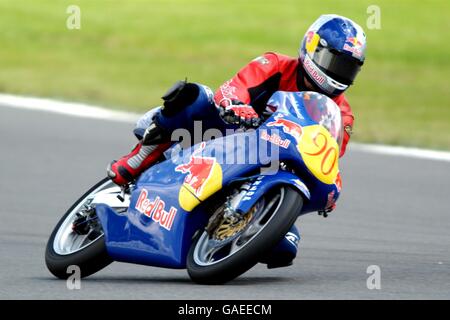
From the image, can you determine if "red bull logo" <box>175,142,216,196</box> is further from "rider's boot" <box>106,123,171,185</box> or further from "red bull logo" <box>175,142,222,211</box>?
"rider's boot" <box>106,123,171,185</box>

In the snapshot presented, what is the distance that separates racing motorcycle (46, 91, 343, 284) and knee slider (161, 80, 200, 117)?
23cm

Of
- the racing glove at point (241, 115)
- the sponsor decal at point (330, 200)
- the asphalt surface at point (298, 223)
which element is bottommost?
the asphalt surface at point (298, 223)

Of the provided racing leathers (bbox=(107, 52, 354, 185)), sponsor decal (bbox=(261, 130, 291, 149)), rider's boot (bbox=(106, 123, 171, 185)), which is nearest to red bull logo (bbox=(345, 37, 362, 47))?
racing leathers (bbox=(107, 52, 354, 185))

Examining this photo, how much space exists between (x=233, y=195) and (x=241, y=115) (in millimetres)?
398

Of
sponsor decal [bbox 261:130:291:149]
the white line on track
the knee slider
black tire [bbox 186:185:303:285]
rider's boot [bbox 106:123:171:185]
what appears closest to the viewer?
black tire [bbox 186:185:303:285]

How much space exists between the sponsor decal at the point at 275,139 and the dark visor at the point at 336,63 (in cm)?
62

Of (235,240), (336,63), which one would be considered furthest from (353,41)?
(235,240)

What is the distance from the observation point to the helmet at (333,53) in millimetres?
6348

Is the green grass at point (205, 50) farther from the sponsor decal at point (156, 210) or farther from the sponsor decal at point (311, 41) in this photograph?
the sponsor decal at point (156, 210)

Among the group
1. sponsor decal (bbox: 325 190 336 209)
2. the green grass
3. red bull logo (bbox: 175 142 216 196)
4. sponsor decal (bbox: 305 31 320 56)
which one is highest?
sponsor decal (bbox: 305 31 320 56)

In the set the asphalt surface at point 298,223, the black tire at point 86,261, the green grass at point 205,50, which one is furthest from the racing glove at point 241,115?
the green grass at point 205,50

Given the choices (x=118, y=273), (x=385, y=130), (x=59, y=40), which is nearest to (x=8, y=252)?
(x=118, y=273)

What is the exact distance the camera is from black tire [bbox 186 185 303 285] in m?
5.64

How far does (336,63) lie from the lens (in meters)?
6.38
